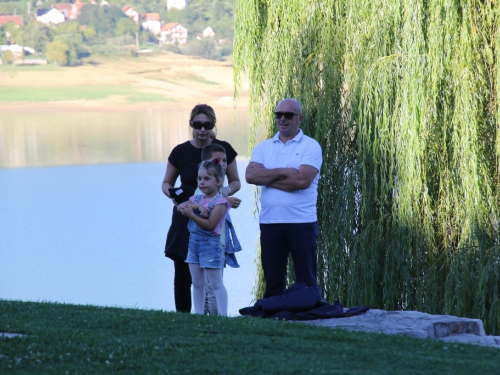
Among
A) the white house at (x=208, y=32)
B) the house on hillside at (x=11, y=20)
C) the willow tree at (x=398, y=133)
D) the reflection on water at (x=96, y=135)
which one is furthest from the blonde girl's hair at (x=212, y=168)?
A: the house on hillside at (x=11, y=20)

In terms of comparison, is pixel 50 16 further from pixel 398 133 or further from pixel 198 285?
→ pixel 198 285

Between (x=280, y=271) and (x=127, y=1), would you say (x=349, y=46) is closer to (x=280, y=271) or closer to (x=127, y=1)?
(x=280, y=271)

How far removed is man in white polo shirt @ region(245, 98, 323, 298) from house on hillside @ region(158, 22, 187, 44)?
292 ft

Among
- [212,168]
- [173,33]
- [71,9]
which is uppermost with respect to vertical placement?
[71,9]

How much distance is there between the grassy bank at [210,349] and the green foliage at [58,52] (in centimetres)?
7949

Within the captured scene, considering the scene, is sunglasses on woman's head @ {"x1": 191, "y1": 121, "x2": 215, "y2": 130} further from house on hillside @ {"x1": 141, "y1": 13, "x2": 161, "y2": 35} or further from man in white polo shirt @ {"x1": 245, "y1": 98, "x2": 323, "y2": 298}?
house on hillside @ {"x1": 141, "y1": 13, "x2": 161, "y2": 35}

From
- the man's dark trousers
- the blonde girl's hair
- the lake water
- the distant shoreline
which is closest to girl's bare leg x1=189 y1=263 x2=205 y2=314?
the man's dark trousers

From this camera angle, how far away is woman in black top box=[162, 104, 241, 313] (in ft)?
20.5

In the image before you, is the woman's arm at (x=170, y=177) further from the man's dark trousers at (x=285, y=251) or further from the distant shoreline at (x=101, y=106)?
the distant shoreline at (x=101, y=106)

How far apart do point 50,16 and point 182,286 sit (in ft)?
329

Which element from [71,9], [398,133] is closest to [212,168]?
[398,133]

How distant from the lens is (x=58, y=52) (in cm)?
8312

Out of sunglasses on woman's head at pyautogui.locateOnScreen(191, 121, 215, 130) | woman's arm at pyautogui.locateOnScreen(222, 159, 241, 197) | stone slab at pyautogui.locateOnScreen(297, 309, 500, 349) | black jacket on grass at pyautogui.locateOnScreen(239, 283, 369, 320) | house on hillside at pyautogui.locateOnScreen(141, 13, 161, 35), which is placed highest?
house on hillside at pyautogui.locateOnScreen(141, 13, 161, 35)

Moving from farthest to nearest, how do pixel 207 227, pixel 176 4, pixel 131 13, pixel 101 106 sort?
pixel 176 4 < pixel 131 13 < pixel 101 106 < pixel 207 227
